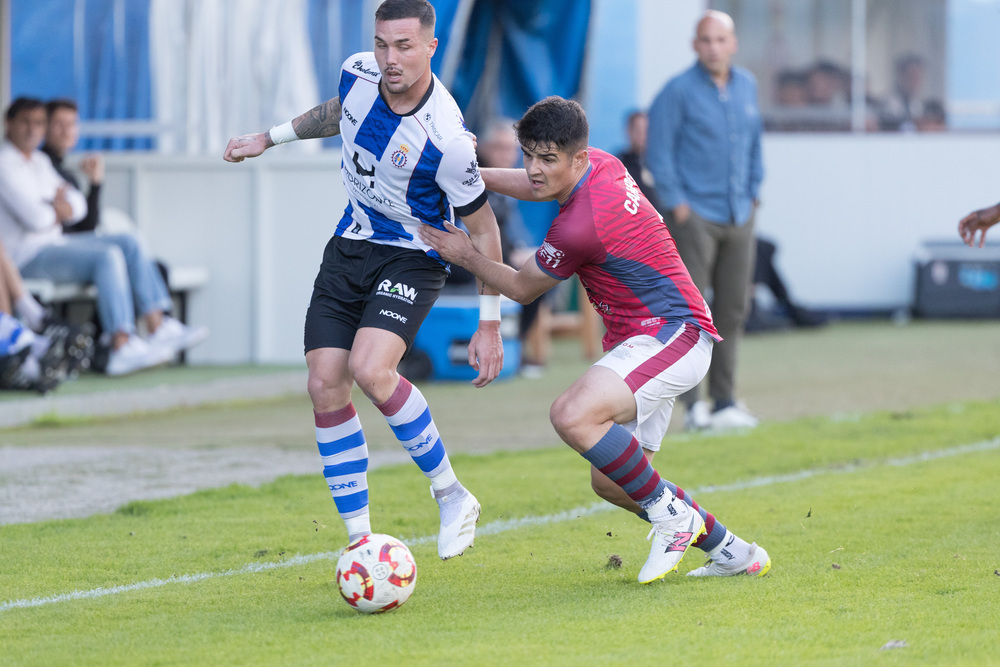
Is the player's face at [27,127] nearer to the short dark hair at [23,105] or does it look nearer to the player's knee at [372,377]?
the short dark hair at [23,105]

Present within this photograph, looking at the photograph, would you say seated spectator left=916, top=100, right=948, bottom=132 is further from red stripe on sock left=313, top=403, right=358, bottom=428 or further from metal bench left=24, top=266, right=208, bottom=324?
red stripe on sock left=313, top=403, right=358, bottom=428

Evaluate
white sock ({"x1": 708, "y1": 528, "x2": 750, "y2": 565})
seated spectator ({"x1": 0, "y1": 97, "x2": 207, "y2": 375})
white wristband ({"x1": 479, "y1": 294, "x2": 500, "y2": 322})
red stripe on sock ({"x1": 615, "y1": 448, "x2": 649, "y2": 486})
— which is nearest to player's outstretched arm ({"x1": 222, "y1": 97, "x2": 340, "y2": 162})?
white wristband ({"x1": 479, "y1": 294, "x2": 500, "y2": 322})

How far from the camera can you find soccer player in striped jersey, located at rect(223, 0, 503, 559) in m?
4.76

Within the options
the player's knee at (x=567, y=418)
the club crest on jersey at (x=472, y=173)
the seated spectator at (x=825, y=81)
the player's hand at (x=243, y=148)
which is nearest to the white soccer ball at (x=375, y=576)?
the player's knee at (x=567, y=418)

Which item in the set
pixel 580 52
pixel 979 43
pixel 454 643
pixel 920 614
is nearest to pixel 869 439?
pixel 920 614

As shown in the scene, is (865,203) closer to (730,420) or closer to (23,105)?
(730,420)

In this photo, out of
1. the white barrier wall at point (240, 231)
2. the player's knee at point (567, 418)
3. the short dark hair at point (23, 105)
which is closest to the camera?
the player's knee at point (567, 418)

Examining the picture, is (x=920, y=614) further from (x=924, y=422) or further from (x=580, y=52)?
(x=580, y=52)

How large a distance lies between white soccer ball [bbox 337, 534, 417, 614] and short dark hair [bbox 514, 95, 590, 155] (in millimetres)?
1455

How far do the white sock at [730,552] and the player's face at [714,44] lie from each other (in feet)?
15.0

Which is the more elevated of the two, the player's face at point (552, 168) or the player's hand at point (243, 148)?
the player's hand at point (243, 148)

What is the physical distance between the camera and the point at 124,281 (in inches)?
402

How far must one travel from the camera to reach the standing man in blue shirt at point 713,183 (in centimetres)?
862

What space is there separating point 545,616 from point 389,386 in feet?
3.41
